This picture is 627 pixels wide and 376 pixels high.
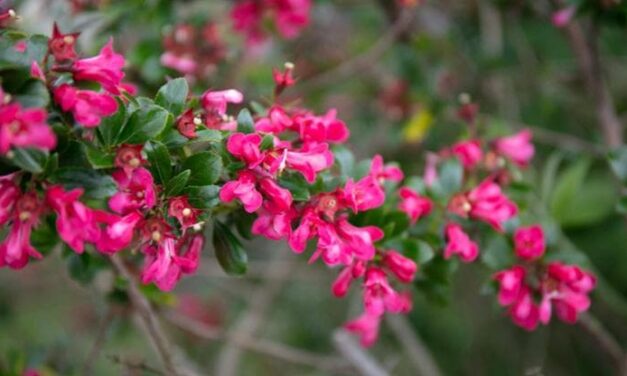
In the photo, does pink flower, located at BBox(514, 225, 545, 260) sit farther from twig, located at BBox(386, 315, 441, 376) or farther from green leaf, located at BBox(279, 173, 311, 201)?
twig, located at BBox(386, 315, 441, 376)

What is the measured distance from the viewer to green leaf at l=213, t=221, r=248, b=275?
3.89ft

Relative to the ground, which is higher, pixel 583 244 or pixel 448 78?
pixel 448 78

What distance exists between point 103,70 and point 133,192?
0.17 metres

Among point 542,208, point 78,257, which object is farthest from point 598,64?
point 78,257

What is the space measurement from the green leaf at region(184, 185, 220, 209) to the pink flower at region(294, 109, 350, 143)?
191 mm

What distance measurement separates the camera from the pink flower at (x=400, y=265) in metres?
1.24

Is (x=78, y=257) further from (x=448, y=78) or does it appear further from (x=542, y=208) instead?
(x=448, y=78)

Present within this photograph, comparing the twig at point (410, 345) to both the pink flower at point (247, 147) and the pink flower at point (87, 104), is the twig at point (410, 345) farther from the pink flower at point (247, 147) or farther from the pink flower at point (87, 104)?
the pink flower at point (87, 104)

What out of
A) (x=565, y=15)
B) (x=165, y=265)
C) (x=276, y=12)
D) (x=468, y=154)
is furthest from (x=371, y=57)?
(x=165, y=265)

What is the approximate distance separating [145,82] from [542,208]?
1062 millimetres

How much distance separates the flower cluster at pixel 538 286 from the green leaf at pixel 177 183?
2.02 feet

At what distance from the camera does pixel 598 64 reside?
6.17ft

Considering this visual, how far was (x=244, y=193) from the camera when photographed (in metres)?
1.02

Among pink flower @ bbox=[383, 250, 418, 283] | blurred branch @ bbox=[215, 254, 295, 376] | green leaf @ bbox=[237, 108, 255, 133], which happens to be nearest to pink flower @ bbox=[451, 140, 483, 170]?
pink flower @ bbox=[383, 250, 418, 283]
